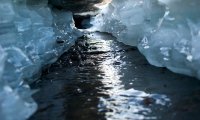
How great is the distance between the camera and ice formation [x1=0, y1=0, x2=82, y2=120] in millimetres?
3551

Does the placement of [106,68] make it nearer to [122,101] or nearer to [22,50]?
[22,50]

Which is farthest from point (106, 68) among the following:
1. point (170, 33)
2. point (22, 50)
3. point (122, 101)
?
point (122, 101)

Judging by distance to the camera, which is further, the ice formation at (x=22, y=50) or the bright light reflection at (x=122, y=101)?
the bright light reflection at (x=122, y=101)

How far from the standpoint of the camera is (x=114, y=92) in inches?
180

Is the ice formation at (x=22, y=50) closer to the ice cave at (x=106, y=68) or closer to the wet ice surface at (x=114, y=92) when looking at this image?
the ice cave at (x=106, y=68)

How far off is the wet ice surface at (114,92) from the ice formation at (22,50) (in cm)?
26

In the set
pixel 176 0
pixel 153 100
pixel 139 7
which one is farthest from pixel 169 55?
pixel 139 7

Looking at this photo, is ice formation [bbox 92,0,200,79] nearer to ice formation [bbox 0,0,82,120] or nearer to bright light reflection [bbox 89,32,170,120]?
bright light reflection [bbox 89,32,170,120]

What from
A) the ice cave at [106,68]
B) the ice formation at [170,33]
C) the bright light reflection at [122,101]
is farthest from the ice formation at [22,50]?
the ice formation at [170,33]

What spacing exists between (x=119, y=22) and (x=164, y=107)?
19.0ft

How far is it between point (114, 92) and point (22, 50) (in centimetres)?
183

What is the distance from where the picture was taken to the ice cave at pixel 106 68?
3.88m

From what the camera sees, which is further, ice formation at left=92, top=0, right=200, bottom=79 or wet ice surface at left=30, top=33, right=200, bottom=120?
ice formation at left=92, top=0, right=200, bottom=79

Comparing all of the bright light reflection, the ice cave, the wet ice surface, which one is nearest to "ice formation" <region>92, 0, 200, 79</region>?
the ice cave
